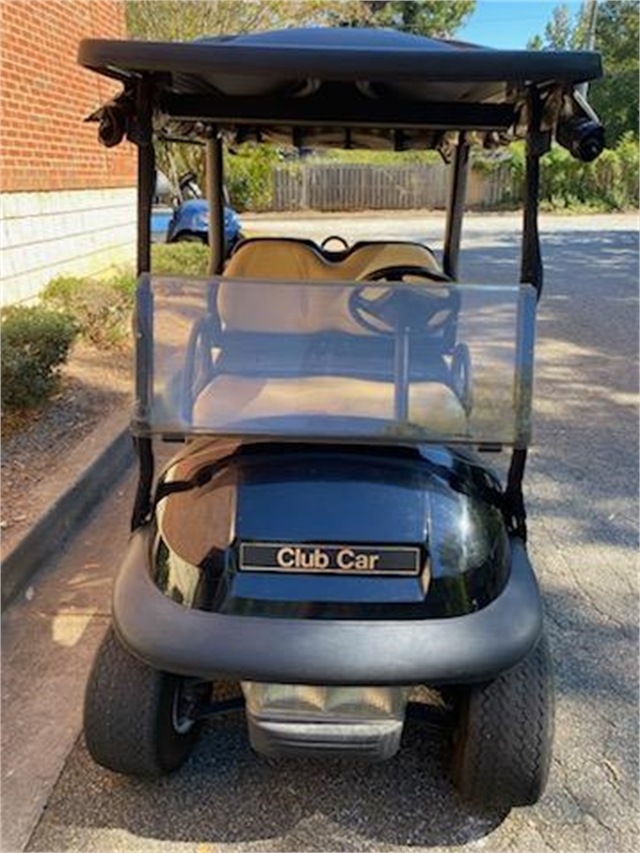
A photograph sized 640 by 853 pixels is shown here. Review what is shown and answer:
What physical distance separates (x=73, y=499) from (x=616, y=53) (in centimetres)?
4075

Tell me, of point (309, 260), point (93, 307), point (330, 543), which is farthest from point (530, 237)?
point (93, 307)

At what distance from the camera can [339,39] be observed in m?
2.02

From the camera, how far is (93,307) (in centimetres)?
601

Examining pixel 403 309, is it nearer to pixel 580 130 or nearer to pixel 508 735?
pixel 580 130

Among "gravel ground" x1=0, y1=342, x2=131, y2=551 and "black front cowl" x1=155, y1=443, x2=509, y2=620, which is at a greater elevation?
"black front cowl" x1=155, y1=443, x2=509, y2=620

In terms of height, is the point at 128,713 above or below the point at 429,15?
below

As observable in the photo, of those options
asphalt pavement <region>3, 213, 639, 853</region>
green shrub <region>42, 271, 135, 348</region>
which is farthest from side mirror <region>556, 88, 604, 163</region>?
green shrub <region>42, 271, 135, 348</region>

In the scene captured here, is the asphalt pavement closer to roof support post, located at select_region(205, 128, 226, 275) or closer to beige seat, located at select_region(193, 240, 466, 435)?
beige seat, located at select_region(193, 240, 466, 435)

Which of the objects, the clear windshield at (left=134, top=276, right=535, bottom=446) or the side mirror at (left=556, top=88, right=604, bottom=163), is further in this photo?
the clear windshield at (left=134, top=276, right=535, bottom=446)

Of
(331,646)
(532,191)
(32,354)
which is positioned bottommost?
(331,646)

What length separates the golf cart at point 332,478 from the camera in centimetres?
177

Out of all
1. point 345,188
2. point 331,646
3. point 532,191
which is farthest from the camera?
point 345,188

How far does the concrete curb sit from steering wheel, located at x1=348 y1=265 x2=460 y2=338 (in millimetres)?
1728

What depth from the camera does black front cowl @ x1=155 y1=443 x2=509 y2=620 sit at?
71.9 inches
